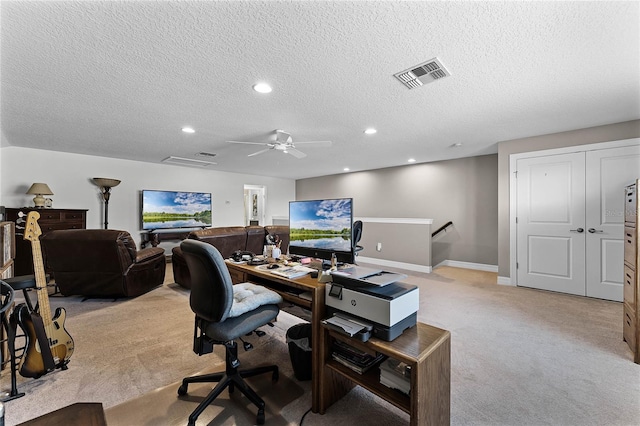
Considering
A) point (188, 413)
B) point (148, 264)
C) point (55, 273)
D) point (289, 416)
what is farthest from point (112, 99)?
point (289, 416)

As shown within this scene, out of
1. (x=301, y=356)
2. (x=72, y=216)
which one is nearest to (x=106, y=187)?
(x=72, y=216)

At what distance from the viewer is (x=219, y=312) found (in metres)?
1.38

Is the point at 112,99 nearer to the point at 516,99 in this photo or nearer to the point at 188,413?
the point at 188,413

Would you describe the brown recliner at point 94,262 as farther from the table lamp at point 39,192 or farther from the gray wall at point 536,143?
the gray wall at point 536,143

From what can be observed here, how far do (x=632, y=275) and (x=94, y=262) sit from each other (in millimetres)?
5659

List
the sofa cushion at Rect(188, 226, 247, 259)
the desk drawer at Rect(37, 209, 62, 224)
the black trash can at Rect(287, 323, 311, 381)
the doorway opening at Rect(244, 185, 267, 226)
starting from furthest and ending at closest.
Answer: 1. the doorway opening at Rect(244, 185, 267, 226)
2. the desk drawer at Rect(37, 209, 62, 224)
3. the sofa cushion at Rect(188, 226, 247, 259)
4. the black trash can at Rect(287, 323, 311, 381)

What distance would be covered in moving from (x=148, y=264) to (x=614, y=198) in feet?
20.7

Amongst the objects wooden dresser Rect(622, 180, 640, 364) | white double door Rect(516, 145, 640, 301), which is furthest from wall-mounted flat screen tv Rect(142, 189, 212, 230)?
wooden dresser Rect(622, 180, 640, 364)

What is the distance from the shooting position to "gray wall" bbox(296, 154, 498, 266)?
16.9ft

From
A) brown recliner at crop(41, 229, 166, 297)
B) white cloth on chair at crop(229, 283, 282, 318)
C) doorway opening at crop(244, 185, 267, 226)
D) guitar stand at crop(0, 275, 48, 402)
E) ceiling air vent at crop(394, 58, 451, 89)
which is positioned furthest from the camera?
doorway opening at crop(244, 185, 267, 226)

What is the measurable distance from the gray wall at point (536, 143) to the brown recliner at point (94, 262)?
18.0 ft

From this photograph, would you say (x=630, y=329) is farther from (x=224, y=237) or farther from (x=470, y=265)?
(x=224, y=237)

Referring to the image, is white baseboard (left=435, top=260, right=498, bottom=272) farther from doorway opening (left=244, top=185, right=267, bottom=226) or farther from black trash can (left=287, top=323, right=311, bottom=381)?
doorway opening (left=244, top=185, right=267, bottom=226)

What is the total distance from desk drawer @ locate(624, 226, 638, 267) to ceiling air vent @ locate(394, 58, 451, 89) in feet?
6.79
